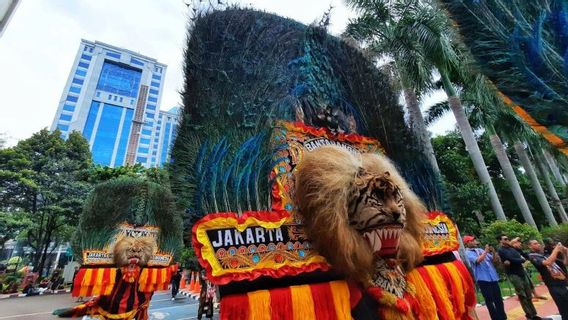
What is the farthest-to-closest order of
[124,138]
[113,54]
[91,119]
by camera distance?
[113,54] < [124,138] < [91,119]

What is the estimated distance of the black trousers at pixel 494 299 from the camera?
4316mm

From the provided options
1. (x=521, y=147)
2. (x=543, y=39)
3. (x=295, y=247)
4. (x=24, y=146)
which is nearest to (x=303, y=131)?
(x=295, y=247)

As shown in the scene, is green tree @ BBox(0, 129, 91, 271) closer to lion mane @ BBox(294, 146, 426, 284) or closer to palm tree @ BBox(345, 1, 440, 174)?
palm tree @ BBox(345, 1, 440, 174)

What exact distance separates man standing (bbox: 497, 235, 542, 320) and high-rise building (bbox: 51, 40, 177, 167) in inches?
1708

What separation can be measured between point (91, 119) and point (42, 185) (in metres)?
31.8

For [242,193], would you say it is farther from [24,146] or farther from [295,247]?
[24,146]

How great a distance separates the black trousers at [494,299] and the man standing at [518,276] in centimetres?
30

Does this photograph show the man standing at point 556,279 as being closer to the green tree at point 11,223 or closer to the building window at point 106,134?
the green tree at point 11,223

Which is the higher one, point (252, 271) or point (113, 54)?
point (113, 54)

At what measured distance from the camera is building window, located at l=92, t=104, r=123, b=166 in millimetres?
41625

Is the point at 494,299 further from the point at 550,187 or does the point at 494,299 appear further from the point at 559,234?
the point at 550,187

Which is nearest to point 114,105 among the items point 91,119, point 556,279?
point 91,119

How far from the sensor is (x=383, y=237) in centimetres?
157

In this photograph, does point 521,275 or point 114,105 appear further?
point 114,105
